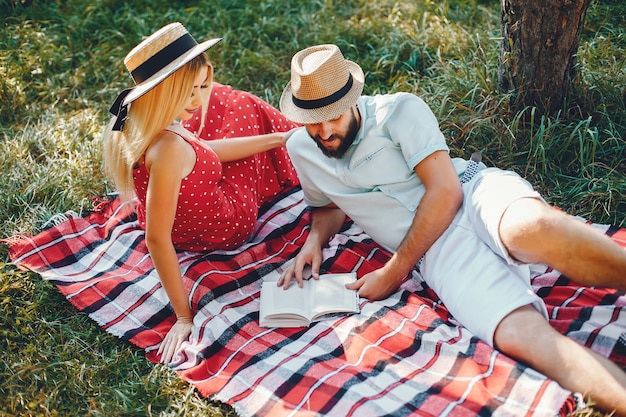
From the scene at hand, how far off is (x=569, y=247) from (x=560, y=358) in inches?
18.0

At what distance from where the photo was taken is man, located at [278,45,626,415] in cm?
271

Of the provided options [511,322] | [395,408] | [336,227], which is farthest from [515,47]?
[395,408]

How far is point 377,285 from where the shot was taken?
131 inches

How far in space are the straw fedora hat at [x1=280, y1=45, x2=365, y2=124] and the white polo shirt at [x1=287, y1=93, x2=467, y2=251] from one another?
251mm

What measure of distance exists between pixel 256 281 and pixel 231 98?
1.26 metres

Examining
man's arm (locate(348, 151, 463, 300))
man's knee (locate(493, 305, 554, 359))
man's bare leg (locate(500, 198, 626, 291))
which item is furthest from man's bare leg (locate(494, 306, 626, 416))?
man's arm (locate(348, 151, 463, 300))

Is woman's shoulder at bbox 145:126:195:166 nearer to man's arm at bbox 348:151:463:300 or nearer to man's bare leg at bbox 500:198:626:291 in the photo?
man's arm at bbox 348:151:463:300

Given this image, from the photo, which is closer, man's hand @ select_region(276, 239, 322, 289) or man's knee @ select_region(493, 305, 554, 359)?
man's knee @ select_region(493, 305, 554, 359)

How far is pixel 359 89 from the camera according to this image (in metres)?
A: 3.22

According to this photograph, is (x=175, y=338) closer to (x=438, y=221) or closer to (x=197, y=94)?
(x=197, y=94)

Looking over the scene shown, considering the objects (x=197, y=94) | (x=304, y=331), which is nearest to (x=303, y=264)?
(x=304, y=331)

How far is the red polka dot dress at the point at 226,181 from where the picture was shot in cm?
349

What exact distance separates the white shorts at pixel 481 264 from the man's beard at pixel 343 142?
64cm

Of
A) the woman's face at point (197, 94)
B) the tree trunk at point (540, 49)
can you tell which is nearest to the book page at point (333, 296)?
the woman's face at point (197, 94)
